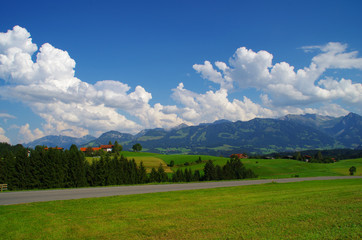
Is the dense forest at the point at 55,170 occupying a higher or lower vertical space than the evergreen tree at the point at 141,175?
higher

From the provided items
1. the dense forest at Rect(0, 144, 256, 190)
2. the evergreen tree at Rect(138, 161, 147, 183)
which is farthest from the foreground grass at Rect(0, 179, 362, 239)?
the evergreen tree at Rect(138, 161, 147, 183)

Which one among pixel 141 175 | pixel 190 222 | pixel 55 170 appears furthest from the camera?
pixel 141 175

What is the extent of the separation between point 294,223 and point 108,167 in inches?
2259

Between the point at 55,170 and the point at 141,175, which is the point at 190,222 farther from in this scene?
the point at 141,175

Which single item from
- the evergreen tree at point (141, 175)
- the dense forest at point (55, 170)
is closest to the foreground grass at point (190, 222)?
the dense forest at point (55, 170)

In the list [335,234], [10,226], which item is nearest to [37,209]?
[10,226]

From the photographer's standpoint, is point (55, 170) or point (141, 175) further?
point (141, 175)

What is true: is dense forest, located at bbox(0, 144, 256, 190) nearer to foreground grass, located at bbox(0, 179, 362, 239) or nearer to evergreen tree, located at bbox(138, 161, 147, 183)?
evergreen tree, located at bbox(138, 161, 147, 183)

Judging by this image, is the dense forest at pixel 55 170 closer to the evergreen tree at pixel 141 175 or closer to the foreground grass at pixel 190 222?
the evergreen tree at pixel 141 175

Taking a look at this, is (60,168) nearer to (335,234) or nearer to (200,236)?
(200,236)

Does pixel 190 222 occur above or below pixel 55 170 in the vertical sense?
below

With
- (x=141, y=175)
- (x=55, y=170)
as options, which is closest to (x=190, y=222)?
(x=55, y=170)

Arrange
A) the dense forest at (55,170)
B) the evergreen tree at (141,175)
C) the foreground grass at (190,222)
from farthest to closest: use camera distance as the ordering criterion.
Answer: the evergreen tree at (141,175)
the dense forest at (55,170)
the foreground grass at (190,222)

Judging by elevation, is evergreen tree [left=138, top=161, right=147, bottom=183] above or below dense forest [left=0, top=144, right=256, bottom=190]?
below
